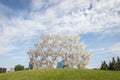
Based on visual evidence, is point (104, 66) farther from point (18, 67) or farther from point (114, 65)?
point (18, 67)

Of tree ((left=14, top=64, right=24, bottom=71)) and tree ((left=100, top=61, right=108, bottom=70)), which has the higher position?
tree ((left=14, top=64, right=24, bottom=71))

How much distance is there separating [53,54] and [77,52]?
11790 millimetres

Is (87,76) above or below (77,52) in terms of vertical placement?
below

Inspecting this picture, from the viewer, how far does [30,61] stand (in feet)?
336

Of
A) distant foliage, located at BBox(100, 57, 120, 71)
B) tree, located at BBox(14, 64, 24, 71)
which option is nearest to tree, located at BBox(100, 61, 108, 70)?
distant foliage, located at BBox(100, 57, 120, 71)

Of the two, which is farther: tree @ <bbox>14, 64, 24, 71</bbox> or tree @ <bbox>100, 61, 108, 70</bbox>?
tree @ <bbox>14, 64, 24, 71</bbox>

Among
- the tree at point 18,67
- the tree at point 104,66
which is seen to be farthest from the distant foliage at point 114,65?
the tree at point 18,67

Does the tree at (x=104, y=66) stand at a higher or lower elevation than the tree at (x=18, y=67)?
lower

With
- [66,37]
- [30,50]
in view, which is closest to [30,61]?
[30,50]

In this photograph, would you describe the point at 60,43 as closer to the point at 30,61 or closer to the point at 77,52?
the point at 77,52

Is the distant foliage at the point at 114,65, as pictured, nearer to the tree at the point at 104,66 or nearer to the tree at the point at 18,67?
the tree at the point at 104,66

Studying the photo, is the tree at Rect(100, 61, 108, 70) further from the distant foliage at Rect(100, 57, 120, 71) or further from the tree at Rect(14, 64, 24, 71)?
the tree at Rect(14, 64, 24, 71)

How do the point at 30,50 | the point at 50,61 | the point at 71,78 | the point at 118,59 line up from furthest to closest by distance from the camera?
the point at 30,50, the point at 50,61, the point at 118,59, the point at 71,78

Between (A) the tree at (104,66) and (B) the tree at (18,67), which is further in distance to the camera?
(B) the tree at (18,67)
